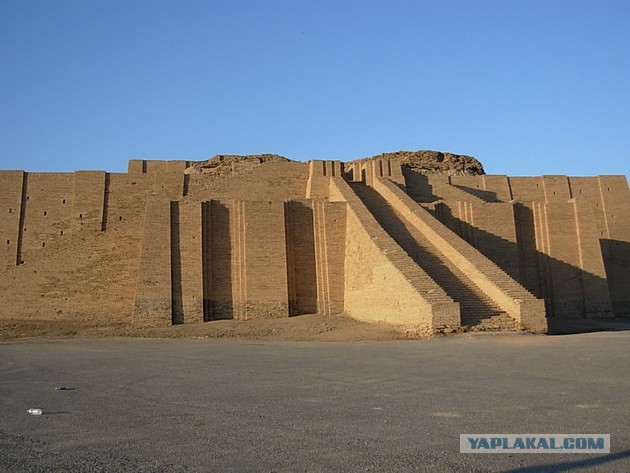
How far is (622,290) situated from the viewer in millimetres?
23234

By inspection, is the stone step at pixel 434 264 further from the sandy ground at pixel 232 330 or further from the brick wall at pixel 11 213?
the brick wall at pixel 11 213

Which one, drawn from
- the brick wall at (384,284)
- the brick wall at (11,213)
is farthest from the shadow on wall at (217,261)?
the brick wall at (11,213)

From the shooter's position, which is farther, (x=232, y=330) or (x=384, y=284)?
(x=232, y=330)

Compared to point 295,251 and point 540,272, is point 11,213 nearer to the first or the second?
point 295,251

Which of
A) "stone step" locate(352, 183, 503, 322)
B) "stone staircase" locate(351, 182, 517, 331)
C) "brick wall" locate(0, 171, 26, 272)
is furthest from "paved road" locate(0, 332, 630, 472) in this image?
"brick wall" locate(0, 171, 26, 272)

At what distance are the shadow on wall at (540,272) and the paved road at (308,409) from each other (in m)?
10.9

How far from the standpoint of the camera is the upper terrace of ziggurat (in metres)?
13.8

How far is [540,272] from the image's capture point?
2038 cm

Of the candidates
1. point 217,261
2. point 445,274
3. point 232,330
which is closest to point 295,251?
point 217,261

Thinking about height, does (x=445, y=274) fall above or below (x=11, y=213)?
below

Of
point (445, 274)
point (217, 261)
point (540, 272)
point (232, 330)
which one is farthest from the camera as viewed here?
point (540, 272)

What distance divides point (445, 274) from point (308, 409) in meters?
9.96

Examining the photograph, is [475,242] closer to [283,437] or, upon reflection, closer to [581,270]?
[581,270]

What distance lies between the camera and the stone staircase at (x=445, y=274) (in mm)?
12062
